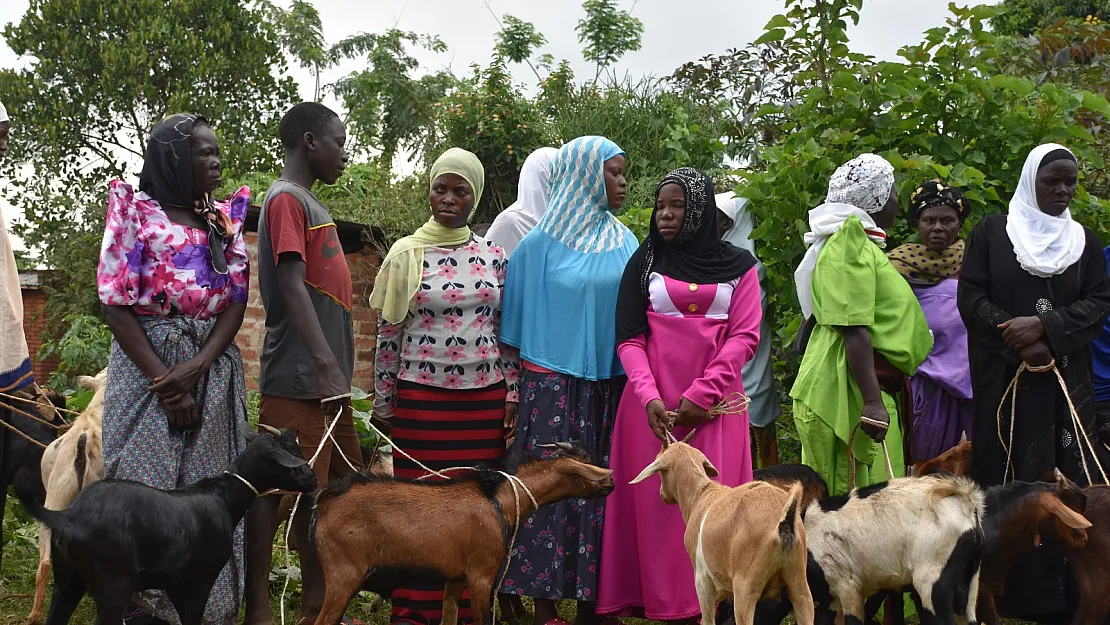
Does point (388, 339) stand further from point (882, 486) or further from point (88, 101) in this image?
point (88, 101)

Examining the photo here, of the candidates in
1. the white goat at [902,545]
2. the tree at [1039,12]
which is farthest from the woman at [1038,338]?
the tree at [1039,12]

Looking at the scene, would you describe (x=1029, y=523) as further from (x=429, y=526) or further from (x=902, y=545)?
(x=429, y=526)

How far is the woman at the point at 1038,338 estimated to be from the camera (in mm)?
4734

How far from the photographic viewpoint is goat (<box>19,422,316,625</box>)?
3783 millimetres

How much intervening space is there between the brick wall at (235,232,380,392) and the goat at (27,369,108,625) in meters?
3.85

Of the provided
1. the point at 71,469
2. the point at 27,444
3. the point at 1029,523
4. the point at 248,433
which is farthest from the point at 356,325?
the point at 1029,523

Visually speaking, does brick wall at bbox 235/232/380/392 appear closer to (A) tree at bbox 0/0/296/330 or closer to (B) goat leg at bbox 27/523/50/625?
(B) goat leg at bbox 27/523/50/625

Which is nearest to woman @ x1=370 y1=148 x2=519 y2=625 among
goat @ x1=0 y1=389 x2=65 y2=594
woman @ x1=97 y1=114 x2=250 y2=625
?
woman @ x1=97 y1=114 x2=250 y2=625

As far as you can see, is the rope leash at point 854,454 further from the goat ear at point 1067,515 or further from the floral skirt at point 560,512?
the floral skirt at point 560,512

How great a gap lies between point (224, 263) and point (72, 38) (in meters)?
25.6

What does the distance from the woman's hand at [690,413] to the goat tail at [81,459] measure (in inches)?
111

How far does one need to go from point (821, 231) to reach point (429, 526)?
7.25 feet

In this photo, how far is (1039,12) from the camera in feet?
61.8

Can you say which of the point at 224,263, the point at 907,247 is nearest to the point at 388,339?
the point at 224,263
